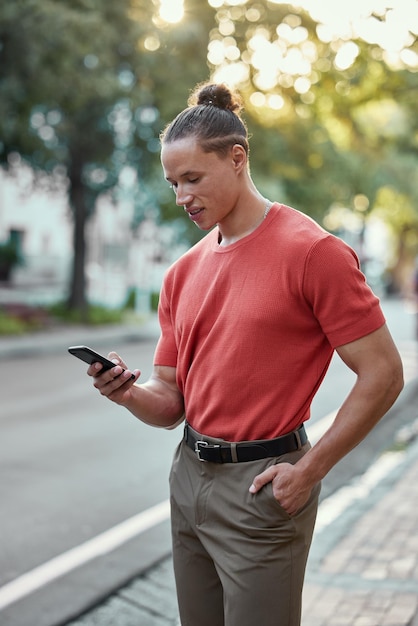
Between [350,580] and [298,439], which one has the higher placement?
[298,439]

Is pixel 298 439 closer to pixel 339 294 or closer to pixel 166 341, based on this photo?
pixel 339 294

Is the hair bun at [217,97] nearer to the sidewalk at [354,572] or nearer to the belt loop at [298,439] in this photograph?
the belt loop at [298,439]

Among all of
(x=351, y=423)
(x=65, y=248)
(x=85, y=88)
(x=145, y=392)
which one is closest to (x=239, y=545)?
(x=351, y=423)

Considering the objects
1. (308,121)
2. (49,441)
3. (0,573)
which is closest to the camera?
(0,573)

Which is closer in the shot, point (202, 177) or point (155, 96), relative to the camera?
point (202, 177)

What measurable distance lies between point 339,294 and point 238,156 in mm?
451

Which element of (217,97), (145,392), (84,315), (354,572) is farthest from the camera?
(84,315)

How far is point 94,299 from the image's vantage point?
1133 inches

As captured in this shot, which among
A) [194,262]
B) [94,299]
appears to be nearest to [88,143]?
[94,299]

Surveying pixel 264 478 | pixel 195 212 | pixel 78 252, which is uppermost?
pixel 195 212

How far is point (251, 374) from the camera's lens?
2.25m

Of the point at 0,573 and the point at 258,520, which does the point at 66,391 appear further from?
the point at 258,520

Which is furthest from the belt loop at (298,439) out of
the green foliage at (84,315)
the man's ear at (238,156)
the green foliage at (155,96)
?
the green foliage at (84,315)

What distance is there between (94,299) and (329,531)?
2376 cm
